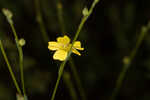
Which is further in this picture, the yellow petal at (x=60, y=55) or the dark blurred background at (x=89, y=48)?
the dark blurred background at (x=89, y=48)

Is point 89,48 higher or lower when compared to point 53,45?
higher

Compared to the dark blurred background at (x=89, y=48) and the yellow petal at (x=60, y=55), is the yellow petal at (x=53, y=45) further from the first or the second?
the dark blurred background at (x=89, y=48)

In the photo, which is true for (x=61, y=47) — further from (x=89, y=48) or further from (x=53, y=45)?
(x=89, y=48)

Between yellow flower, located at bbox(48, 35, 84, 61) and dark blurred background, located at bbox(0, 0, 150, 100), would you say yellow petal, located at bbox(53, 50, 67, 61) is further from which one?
dark blurred background, located at bbox(0, 0, 150, 100)

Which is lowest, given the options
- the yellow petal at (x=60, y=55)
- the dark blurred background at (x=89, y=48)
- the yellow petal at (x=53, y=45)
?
the yellow petal at (x=60, y=55)

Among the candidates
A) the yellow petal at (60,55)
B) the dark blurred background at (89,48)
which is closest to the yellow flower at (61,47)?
the yellow petal at (60,55)

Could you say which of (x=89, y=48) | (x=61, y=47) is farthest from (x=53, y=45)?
(x=89, y=48)

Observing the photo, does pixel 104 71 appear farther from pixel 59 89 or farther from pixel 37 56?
pixel 37 56

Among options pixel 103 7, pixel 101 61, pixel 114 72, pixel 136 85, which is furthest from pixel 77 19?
pixel 136 85
